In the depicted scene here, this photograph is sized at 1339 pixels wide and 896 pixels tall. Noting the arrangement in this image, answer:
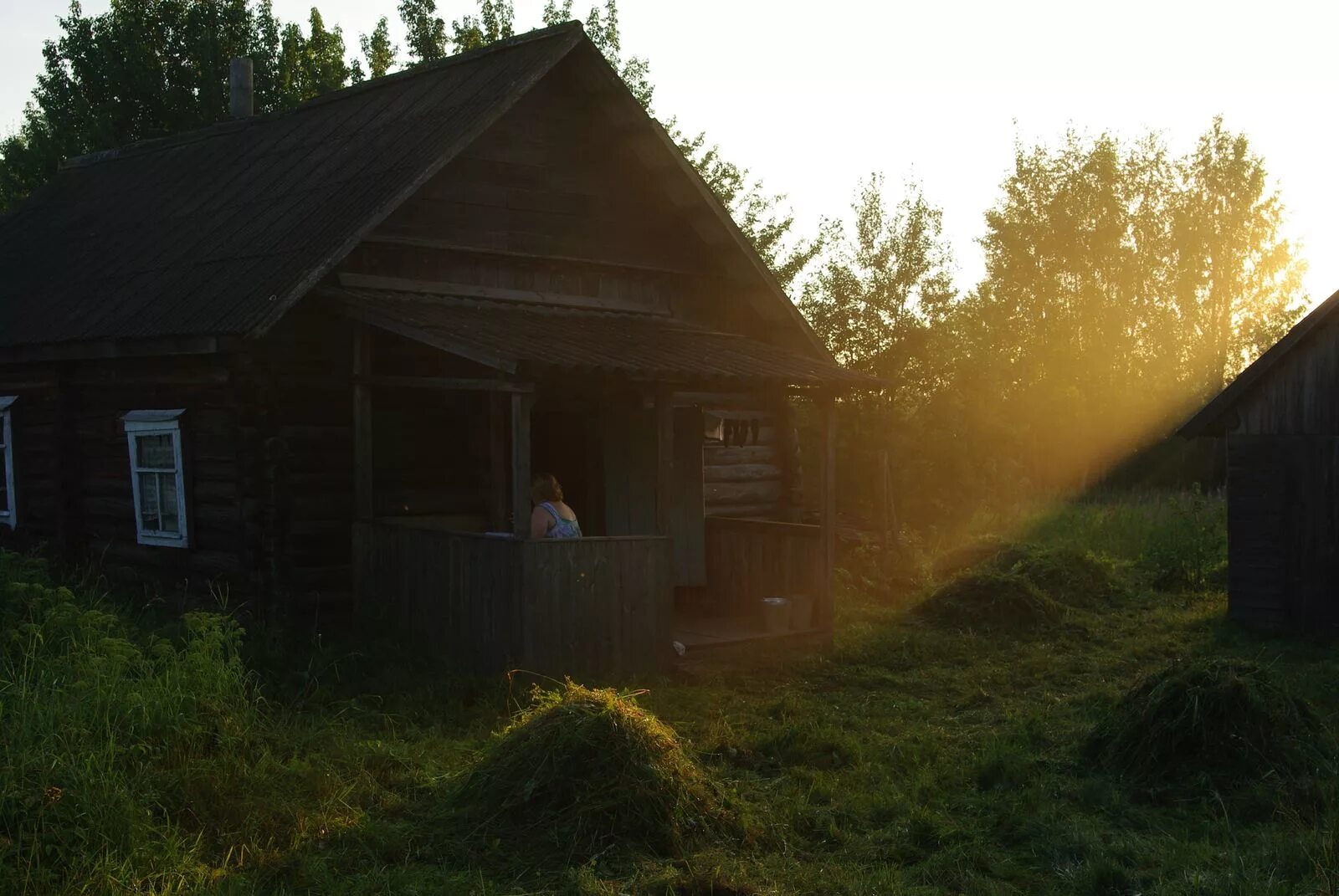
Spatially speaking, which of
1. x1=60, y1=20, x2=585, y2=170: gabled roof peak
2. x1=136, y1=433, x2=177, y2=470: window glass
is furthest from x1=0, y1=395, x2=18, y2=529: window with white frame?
x1=60, y1=20, x2=585, y2=170: gabled roof peak

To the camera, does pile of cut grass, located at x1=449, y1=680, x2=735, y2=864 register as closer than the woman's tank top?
Yes

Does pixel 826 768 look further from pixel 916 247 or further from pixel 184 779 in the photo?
pixel 916 247

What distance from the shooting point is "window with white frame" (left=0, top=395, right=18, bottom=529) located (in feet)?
51.0

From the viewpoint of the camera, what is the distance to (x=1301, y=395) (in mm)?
14172

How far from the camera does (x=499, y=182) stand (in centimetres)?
1349

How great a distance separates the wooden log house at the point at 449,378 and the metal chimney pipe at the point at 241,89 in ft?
17.1

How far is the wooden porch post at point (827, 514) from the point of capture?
42.9 ft

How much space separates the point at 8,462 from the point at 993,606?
11667 millimetres

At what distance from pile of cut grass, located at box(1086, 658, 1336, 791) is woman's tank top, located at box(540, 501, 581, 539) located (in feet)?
15.3

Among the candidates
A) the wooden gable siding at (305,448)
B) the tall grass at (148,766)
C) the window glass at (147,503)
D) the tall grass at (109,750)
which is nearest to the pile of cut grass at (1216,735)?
the tall grass at (148,766)

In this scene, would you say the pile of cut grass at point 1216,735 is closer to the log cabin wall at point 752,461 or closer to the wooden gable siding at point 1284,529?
the wooden gable siding at point 1284,529

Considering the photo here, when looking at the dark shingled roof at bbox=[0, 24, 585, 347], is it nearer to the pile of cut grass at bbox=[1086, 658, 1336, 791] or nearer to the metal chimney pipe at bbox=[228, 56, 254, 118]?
the metal chimney pipe at bbox=[228, 56, 254, 118]

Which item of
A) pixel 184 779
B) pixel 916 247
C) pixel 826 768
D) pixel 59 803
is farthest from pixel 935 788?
pixel 916 247

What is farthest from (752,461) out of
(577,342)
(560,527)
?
(560,527)
